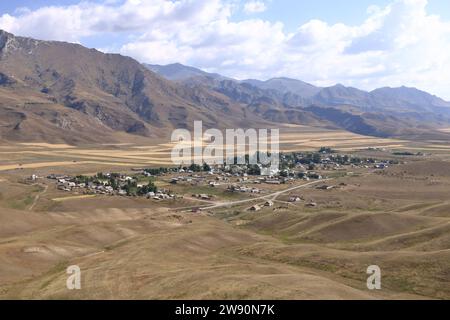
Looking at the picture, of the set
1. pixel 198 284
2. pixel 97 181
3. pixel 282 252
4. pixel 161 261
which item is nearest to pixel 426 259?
pixel 282 252

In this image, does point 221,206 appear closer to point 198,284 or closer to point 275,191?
point 275,191

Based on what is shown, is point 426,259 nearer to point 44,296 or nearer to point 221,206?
point 44,296

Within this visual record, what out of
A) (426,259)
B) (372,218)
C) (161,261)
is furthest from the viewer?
(372,218)

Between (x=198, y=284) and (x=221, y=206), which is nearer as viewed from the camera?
(x=198, y=284)
